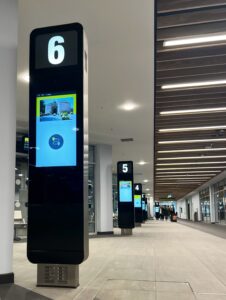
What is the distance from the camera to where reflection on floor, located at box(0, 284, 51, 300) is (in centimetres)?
359

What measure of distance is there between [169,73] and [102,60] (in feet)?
5.11

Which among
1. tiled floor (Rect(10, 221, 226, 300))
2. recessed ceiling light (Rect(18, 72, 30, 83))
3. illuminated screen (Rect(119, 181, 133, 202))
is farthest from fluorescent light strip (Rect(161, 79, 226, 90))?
illuminated screen (Rect(119, 181, 133, 202))

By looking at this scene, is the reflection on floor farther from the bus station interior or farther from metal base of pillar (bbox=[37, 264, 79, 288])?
metal base of pillar (bbox=[37, 264, 79, 288])

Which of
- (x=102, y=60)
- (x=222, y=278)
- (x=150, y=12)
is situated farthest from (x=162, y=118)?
(x=222, y=278)

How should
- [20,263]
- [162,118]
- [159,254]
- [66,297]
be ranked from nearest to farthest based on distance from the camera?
[66,297], [20,263], [159,254], [162,118]

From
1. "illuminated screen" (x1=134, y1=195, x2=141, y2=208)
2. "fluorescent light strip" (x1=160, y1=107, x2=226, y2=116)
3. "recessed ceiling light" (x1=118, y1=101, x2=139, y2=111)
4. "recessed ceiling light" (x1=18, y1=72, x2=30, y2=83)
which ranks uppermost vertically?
"recessed ceiling light" (x1=18, y1=72, x2=30, y2=83)

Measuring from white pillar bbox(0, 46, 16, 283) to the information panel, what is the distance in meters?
9.20

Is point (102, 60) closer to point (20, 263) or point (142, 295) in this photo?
point (20, 263)

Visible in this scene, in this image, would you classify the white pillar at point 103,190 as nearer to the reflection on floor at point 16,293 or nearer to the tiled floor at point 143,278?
the tiled floor at point 143,278

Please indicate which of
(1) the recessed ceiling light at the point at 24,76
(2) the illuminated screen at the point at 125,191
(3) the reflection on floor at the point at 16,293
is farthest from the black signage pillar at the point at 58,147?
(2) the illuminated screen at the point at 125,191

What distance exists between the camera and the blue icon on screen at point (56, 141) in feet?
13.4

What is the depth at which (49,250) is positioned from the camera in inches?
157

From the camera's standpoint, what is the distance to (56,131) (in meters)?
4.10

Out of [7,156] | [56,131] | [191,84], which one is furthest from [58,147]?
[191,84]
